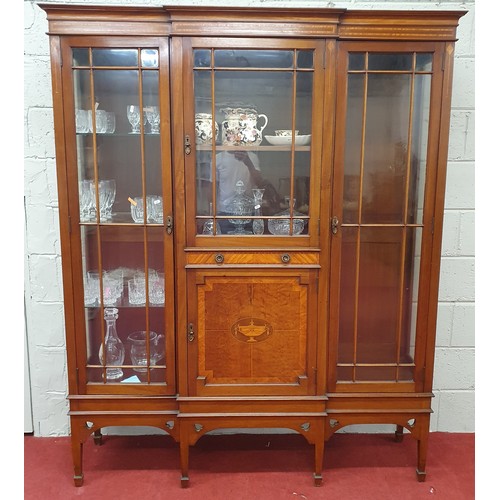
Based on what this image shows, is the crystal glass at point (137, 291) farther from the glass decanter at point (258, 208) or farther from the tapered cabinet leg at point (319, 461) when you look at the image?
the tapered cabinet leg at point (319, 461)

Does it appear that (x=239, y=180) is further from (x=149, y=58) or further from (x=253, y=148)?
(x=149, y=58)

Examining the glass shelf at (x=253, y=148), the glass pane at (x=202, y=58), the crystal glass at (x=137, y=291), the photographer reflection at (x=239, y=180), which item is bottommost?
the crystal glass at (x=137, y=291)

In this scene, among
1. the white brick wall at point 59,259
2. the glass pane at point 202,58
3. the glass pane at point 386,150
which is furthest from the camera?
the white brick wall at point 59,259

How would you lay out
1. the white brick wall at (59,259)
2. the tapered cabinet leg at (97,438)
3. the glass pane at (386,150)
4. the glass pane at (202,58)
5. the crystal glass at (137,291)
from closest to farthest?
the glass pane at (202,58), the glass pane at (386,150), the crystal glass at (137,291), the white brick wall at (59,259), the tapered cabinet leg at (97,438)

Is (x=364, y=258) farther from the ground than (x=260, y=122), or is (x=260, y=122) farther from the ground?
(x=260, y=122)

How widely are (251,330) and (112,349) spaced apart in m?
0.59

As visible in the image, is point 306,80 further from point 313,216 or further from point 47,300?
point 47,300

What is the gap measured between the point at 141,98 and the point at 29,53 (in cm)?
70

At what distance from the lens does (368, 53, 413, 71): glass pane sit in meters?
1.87

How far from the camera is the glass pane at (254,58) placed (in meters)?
1.83

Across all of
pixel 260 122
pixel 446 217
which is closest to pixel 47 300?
pixel 260 122

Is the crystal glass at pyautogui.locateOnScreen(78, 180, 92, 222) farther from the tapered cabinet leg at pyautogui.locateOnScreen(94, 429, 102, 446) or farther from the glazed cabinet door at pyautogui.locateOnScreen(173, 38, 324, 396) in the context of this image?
the tapered cabinet leg at pyautogui.locateOnScreen(94, 429, 102, 446)

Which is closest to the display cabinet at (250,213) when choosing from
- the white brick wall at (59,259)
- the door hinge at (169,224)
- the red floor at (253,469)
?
the door hinge at (169,224)

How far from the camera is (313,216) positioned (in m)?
1.92
